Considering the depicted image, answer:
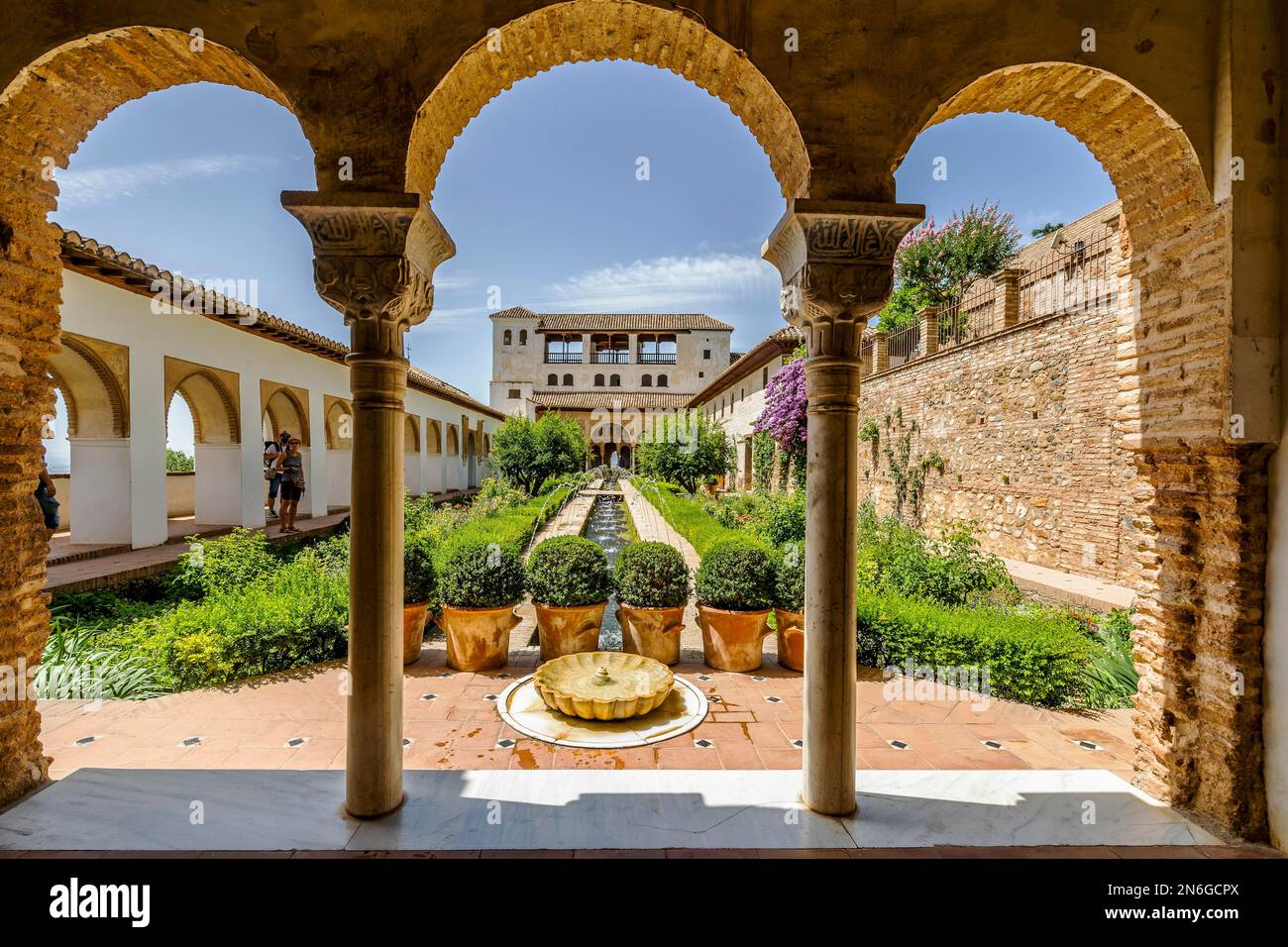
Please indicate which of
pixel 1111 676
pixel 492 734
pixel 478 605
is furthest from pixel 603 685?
pixel 1111 676

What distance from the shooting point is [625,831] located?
265 centimetres

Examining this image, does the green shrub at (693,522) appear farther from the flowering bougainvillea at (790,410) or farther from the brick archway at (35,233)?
the brick archway at (35,233)

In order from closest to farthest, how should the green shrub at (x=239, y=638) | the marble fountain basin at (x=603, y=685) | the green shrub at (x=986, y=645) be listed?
1. the marble fountain basin at (x=603, y=685)
2. the green shrub at (x=986, y=645)
3. the green shrub at (x=239, y=638)

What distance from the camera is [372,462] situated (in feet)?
8.82

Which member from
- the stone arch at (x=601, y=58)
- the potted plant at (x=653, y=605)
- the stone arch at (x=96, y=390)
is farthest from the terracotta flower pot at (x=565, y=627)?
the stone arch at (x=96, y=390)

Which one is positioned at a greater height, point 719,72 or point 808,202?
point 719,72

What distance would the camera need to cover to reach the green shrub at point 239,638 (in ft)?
14.4

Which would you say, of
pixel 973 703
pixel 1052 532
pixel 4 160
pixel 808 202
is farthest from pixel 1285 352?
pixel 1052 532

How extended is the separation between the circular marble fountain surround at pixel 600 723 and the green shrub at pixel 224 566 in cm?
435

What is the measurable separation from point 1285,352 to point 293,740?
5.67m

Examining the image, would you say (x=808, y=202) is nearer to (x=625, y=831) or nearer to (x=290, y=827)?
(x=625, y=831)

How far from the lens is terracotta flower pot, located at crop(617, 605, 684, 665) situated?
4.96 meters

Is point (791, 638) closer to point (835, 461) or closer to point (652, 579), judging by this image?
point (652, 579)

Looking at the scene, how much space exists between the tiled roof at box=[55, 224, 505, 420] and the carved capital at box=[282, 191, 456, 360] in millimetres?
1427
